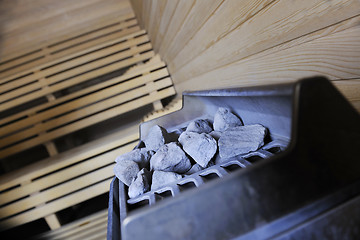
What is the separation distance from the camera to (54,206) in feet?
7.43

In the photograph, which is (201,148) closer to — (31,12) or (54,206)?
(54,206)

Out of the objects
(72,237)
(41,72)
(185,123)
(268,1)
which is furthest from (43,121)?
(268,1)

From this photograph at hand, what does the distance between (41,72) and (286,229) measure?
3.23m

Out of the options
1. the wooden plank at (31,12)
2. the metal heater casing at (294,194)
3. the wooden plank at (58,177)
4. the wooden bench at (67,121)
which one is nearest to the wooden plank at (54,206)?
the wooden bench at (67,121)

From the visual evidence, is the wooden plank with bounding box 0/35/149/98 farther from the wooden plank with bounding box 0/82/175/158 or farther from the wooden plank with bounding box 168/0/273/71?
the wooden plank with bounding box 168/0/273/71

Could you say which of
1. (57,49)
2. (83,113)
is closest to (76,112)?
(83,113)

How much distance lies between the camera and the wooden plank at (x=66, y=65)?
2.80 metres

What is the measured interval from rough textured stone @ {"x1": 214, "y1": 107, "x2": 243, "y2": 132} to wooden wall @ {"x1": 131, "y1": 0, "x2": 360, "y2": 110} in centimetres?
15

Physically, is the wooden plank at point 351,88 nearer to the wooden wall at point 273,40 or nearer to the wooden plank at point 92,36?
the wooden wall at point 273,40

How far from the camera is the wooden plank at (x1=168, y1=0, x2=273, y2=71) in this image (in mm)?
788

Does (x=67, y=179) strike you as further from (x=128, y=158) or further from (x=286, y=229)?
(x=286, y=229)

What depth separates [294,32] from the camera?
0.65m

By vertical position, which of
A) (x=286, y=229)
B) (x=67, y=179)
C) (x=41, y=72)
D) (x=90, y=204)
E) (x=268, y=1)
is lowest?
(x=90, y=204)

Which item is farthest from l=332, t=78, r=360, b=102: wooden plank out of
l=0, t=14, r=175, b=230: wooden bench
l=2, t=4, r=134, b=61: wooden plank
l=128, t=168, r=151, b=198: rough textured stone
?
l=2, t=4, r=134, b=61: wooden plank
